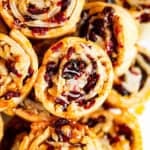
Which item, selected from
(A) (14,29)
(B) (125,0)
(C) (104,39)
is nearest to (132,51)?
(C) (104,39)

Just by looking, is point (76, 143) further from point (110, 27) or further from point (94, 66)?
point (110, 27)

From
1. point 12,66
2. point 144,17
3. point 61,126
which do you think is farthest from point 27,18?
point 144,17

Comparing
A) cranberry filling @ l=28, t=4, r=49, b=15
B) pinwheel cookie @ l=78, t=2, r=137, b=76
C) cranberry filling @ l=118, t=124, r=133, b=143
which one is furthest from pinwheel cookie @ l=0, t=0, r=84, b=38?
cranberry filling @ l=118, t=124, r=133, b=143

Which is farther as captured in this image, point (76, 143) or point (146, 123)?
point (146, 123)

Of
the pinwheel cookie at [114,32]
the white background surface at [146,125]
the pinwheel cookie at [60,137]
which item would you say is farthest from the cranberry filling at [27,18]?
the white background surface at [146,125]

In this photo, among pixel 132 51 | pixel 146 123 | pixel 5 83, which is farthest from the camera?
pixel 146 123

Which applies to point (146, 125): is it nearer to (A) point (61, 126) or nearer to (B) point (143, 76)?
(B) point (143, 76)
